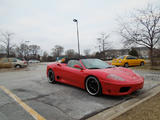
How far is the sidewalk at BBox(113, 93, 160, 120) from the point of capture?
207 cm

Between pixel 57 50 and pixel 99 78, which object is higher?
pixel 57 50

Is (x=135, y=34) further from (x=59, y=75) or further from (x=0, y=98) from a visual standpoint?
(x=0, y=98)

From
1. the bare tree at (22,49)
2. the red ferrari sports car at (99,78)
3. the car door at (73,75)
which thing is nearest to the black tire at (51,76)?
the red ferrari sports car at (99,78)

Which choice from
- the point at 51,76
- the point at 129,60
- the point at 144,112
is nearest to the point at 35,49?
the point at 129,60

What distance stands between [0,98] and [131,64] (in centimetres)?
1197

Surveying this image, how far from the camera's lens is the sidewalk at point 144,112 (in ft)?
6.79

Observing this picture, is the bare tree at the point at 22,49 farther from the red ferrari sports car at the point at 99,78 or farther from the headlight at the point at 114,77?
the headlight at the point at 114,77

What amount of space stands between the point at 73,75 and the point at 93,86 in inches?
36.0

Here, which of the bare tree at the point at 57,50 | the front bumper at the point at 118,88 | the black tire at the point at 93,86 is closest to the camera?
the front bumper at the point at 118,88

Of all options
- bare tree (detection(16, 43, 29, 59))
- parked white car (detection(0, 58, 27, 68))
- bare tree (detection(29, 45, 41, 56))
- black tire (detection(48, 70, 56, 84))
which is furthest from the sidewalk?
bare tree (detection(29, 45, 41, 56))

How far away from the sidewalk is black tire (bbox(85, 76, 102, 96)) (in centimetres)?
107

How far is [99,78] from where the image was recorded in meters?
3.23

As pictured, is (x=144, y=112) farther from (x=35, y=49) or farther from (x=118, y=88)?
(x=35, y=49)

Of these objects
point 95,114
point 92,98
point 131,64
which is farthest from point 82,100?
point 131,64
